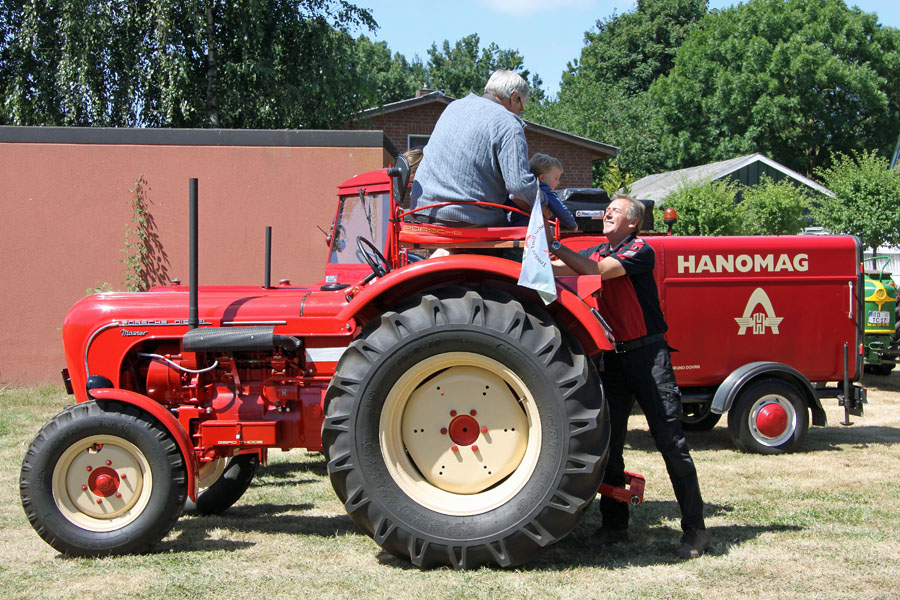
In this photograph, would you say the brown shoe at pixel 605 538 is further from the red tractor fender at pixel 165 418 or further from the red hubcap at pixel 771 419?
the red hubcap at pixel 771 419

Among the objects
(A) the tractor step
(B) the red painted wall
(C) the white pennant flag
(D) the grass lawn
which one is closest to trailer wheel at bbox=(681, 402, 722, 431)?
(D) the grass lawn

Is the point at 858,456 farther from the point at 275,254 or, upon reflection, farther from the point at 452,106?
the point at 275,254

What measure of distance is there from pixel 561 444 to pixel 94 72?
13.5 m

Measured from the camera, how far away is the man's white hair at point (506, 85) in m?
3.92

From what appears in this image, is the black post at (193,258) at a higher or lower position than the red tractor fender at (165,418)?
higher

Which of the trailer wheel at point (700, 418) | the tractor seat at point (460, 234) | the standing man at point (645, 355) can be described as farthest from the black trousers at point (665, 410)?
the trailer wheel at point (700, 418)

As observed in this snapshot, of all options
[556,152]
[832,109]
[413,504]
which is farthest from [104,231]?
[832,109]

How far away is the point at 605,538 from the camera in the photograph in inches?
164

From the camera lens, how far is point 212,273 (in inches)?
392

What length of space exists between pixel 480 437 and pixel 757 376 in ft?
12.7

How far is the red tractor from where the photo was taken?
3.59m

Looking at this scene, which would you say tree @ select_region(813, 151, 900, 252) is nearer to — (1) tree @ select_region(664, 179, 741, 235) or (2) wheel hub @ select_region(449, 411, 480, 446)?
(1) tree @ select_region(664, 179, 741, 235)

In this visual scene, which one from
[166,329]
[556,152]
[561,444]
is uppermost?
[556,152]

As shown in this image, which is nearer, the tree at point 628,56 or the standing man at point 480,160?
the standing man at point 480,160
